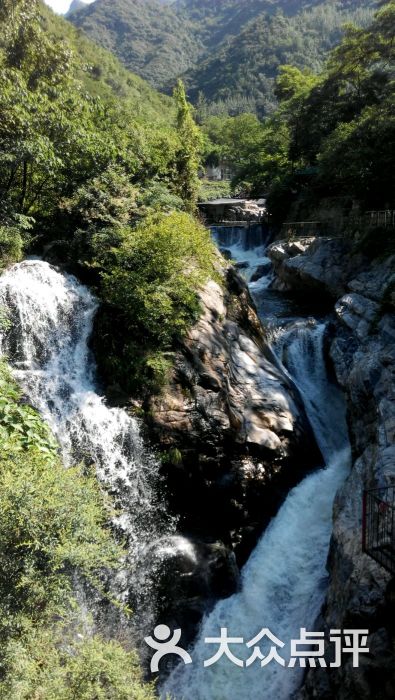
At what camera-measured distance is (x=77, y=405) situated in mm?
9914

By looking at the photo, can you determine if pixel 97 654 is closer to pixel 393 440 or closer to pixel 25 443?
pixel 25 443

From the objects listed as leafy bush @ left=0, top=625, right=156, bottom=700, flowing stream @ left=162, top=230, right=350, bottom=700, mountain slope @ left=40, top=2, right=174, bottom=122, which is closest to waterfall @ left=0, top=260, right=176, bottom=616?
flowing stream @ left=162, top=230, right=350, bottom=700

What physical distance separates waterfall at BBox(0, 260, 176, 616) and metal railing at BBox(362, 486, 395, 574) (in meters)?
4.29

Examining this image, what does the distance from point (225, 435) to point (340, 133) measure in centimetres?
2046

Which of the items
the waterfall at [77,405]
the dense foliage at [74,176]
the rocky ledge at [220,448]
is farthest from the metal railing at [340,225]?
the waterfall at [77,405]

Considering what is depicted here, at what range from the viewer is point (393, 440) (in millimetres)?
9250

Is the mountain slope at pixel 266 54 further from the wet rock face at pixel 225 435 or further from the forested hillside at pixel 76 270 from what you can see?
the wet rock face at pixel 225 435

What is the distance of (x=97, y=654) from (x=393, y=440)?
263 inches

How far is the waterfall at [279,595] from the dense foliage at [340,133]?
12685 millimetres

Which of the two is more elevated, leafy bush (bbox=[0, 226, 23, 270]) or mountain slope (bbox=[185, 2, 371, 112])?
mountain slope (bbox=[185, 2, 371, 112])

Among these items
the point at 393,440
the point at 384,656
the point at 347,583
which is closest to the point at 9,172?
the point at 393,440

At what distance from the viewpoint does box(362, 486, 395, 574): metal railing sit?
6.88 m
